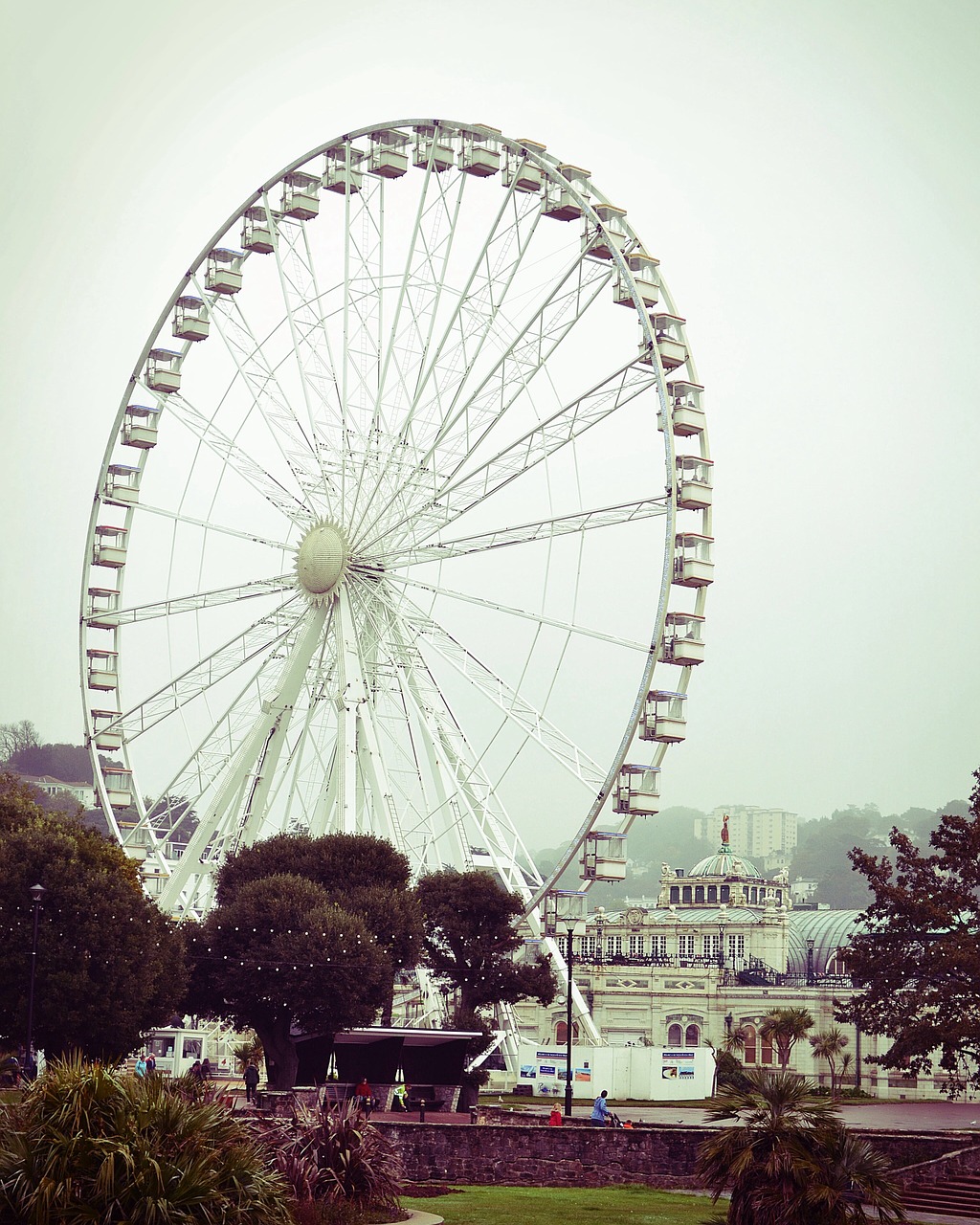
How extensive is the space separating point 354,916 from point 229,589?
12073 mm

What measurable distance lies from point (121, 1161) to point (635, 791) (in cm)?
3396

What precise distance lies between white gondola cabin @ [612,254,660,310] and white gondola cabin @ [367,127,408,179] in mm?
10163

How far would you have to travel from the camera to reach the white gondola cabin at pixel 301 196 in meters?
65.1


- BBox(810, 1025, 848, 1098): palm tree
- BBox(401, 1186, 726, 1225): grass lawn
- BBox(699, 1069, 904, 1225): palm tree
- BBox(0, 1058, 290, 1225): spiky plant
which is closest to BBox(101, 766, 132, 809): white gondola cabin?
BBox(401, 1186, 726, 1225): grass lawn

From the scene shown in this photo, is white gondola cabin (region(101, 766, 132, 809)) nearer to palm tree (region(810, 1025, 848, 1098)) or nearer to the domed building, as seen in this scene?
palm tree (region(810, 1025, 848, 1098))

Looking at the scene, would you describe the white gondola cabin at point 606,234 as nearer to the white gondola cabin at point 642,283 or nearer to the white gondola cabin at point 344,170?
the white gondola cabin at point 642,283

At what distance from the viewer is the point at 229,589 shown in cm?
6188

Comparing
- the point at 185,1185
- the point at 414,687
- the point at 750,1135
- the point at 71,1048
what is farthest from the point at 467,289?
the point at 185,1185

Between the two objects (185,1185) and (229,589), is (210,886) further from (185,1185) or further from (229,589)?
(185,1185)

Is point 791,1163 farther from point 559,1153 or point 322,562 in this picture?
point 322,562

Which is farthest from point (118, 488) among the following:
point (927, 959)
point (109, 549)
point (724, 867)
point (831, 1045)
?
point (724, 867)

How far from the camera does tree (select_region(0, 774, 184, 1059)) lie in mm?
49656

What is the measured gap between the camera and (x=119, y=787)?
68125 mm

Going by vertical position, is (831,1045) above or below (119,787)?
below
